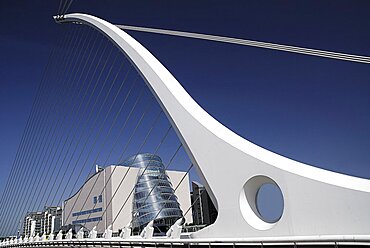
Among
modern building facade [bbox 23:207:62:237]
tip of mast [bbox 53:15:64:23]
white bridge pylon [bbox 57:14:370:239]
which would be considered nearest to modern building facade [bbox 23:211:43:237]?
modern building facade [bbox 23:207:62:237]

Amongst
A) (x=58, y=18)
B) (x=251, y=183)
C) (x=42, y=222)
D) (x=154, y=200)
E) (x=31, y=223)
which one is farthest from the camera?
(x=42, y=222)

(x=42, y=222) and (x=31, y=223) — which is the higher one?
(x=42, y=222)

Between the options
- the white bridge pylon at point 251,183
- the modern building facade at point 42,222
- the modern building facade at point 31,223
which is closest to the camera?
the white bridge pylon at point 251,183

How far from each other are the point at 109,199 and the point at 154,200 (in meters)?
9.03

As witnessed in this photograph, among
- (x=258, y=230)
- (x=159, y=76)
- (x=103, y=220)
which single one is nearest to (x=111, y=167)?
(x=103, y=220)

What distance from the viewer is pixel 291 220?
799cm

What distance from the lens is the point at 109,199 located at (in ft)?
207

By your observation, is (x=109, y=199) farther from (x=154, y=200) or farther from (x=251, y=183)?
(x=251, y=183)

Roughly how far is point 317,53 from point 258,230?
14.7ft

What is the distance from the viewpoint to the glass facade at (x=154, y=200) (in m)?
57.2

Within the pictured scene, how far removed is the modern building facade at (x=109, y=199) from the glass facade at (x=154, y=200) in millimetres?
1449

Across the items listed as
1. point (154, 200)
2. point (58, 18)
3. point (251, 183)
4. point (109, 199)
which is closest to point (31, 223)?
point (154, 200)

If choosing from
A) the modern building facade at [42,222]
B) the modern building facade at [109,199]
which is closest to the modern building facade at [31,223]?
the modern building facade at [42,222]

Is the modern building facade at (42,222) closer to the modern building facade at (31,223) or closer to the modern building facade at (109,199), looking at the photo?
the modern building facade at (31,223)
